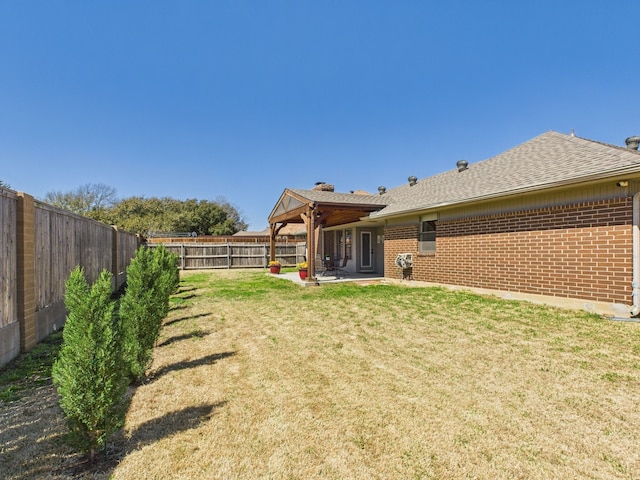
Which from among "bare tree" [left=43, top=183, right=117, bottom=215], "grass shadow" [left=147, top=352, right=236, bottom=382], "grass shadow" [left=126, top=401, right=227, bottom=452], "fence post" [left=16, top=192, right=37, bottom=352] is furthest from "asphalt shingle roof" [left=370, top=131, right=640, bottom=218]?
"bare tree" [left=43, top=183, right=117, bottom=215]

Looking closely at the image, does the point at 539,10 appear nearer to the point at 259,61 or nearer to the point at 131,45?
the point at 259,61

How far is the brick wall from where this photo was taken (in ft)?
19.2

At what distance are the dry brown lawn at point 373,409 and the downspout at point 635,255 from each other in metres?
0.46

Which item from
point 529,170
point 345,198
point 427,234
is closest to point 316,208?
point 345,198

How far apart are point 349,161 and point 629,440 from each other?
25.7 metres

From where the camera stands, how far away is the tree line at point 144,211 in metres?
38.3

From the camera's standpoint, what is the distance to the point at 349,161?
26.6 m

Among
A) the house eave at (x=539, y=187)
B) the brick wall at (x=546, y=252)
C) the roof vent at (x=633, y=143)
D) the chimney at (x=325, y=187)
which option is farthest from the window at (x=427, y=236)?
the chimney at (x=325, y=187)

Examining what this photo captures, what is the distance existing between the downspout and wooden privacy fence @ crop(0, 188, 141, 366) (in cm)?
967

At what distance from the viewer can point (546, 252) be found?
6980 millimetres

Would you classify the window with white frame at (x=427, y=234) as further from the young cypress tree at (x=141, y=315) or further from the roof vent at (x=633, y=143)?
the young cypress tree at (x=141, y=315)

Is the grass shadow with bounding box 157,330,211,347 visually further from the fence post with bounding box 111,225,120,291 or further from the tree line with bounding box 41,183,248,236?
the tree line with bounding box 41,183,248,236

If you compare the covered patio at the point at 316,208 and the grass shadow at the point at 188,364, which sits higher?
the covered patio at the point at 316,208

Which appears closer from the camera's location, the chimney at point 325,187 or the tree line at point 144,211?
the chimney at point 325,187
